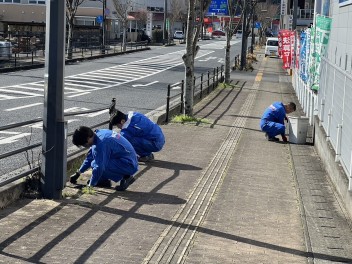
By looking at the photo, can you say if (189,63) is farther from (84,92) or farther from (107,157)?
(107,157)

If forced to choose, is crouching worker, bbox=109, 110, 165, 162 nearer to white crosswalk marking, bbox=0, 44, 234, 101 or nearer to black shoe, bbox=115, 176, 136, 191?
black shoe, bbox=115, 176, 136, 191

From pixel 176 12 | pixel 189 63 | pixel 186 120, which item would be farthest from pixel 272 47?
pixel 186 120

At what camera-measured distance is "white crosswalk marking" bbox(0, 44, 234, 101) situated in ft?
85.4

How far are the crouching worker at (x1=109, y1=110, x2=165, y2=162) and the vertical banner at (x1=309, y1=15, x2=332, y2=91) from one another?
6.39m

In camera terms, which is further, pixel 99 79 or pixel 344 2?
pixel 99 79

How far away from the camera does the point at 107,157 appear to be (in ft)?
32.0

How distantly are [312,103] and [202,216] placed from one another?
1126 centimetres

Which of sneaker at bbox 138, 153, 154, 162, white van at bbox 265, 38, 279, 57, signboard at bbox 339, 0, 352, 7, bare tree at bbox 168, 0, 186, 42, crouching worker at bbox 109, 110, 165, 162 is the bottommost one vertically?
sneaker at bbox 138, 153, 154, 162

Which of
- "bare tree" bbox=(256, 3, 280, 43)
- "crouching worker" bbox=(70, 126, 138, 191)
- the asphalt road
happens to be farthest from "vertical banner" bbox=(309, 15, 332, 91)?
"bare tree" bbox=(256, 3, 280, 43)

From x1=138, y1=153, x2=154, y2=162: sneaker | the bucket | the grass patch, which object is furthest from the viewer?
the grass patch

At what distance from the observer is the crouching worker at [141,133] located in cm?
1206

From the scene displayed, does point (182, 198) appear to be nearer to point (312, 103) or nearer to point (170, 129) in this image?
point (170, 129)

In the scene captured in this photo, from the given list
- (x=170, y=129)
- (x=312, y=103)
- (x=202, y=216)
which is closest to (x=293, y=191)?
(x=202, y=216)

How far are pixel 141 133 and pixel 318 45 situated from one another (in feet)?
26.0
